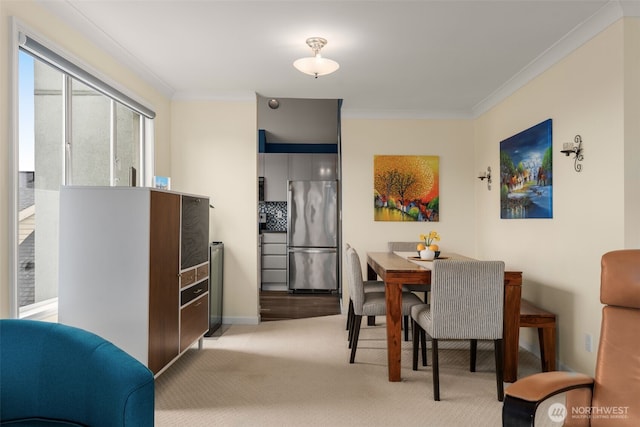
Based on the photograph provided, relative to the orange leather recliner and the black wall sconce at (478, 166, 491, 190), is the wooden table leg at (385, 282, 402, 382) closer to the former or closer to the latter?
the orange leather recliner

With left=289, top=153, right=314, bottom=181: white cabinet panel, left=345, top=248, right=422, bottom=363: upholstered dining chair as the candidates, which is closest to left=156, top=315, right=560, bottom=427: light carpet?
left=345, top=248, right=422, bottom=363: upholstered dining chair

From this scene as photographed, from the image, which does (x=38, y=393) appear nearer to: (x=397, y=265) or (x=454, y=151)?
(x=397, y=265)

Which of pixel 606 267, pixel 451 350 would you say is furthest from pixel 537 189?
pixel 606 267

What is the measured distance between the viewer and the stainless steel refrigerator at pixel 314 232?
6.96 m

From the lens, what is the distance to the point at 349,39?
129 inches

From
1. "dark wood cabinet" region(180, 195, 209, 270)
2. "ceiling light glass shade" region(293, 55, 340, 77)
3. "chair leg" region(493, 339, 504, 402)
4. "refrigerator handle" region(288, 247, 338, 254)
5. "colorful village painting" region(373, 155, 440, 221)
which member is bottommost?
"chair leg" region(493, 339, 504, 402)

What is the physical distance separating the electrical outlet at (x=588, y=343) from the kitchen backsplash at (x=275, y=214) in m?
5.24

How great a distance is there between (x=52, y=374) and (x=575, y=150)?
3372 mm

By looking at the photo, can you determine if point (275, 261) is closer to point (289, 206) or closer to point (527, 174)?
point (289, 206)

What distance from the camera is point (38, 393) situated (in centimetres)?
161

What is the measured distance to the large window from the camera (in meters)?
2.64

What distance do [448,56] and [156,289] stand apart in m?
2.89

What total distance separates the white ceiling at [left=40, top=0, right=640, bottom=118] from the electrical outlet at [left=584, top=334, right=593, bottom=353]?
207 centimetres

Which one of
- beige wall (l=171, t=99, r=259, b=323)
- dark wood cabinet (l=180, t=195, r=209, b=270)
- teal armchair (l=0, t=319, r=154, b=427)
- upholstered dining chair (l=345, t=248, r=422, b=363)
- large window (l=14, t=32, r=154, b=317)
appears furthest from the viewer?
beige wall (l=171, t=99, r=259, b=323)
